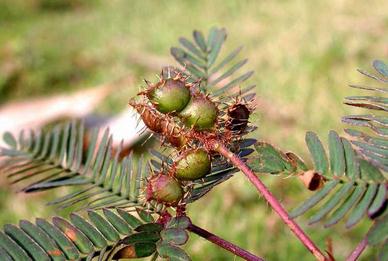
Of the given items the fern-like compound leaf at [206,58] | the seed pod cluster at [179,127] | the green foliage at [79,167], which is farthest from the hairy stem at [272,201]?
the fern-like compound leaf at [206,58]

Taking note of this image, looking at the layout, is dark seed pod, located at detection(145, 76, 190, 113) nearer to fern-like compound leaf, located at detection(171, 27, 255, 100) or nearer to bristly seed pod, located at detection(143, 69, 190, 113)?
bristly seed pod, located at detection(143, 69, 190, 113)

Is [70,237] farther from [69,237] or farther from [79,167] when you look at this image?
[79,167]

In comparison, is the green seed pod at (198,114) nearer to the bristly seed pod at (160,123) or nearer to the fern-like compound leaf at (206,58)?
the bristly seed pod at (160,123)

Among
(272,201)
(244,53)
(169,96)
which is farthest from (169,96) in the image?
(244,53)

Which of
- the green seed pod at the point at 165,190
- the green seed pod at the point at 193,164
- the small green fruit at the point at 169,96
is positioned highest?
the small green fruit at the point at 169,96

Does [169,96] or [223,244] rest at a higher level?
[169,96]
